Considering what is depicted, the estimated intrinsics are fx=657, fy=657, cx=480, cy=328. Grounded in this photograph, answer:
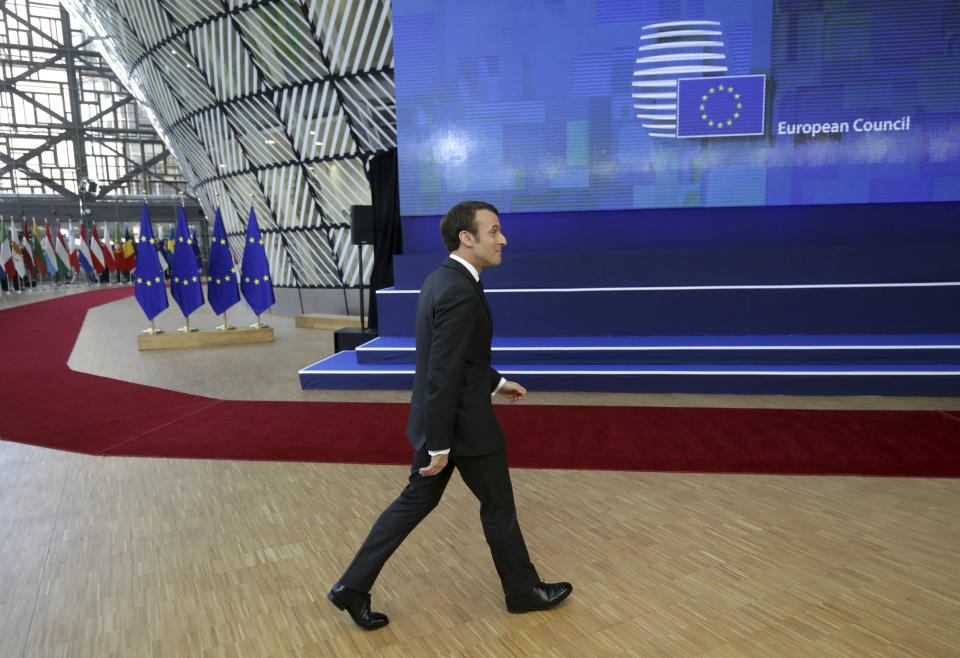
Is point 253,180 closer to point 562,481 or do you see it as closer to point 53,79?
point 562,481

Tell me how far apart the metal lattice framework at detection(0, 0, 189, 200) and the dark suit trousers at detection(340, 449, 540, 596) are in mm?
38937

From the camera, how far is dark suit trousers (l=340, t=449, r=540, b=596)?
2.38 metres

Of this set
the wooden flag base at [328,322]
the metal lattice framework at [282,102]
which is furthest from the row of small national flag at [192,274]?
the metal lattice framework at [282,102]

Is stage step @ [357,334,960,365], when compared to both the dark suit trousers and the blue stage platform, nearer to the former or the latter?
the blue stage platform

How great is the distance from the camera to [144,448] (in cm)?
504

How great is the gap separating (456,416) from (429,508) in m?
0.39

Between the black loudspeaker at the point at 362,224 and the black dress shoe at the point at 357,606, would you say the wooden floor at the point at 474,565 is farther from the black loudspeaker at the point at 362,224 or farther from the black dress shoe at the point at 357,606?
the black loudspeaker at the point at 362,224

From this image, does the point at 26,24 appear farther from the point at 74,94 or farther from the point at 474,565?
the point at 474,565

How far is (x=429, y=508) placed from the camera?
244 centimetres

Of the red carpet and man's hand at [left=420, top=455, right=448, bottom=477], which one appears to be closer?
man's hand at [left=420, top=455, right=448, bottom=477]

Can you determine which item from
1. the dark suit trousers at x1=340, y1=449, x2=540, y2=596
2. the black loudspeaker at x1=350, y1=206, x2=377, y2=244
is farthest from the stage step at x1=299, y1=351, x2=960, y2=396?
the dark suit trousers at x1=340, y1=449, x2=540, y2=596

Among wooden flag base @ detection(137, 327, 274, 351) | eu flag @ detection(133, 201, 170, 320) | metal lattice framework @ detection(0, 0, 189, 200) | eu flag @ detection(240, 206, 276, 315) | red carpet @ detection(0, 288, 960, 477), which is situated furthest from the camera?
metal lattice framework @ detection(0, 0, 189, 200)

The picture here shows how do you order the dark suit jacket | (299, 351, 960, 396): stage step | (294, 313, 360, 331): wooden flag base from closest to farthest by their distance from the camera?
1. the dark suit jacket
2. (299, 351, 960, 396): stage step
3. (294, 313, 360, 331): wooden flag base

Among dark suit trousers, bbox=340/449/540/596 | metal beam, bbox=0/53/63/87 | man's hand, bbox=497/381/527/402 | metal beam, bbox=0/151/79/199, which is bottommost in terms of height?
dark suit trousers, bbox=340/449/540/596
